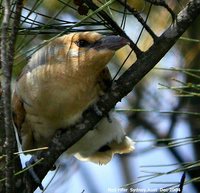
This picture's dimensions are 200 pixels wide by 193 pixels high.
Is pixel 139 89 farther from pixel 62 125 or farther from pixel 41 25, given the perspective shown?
pixel 41 25

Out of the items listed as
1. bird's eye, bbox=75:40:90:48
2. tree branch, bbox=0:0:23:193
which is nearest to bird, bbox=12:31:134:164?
bird's eye, bbox=75:40:90:48

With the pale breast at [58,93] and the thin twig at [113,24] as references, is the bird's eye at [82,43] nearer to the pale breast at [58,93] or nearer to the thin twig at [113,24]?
the pale breast at [58,93]

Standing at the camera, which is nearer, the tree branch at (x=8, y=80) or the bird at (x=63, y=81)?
the tree branch at (x=8, y=80)

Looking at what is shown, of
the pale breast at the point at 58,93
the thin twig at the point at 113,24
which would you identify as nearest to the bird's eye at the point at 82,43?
the pale breast at the point at 58,93

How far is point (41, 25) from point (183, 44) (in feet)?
5.10

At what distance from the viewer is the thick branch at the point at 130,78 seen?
6.74ft

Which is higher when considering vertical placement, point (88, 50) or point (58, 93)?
point (88, 50)

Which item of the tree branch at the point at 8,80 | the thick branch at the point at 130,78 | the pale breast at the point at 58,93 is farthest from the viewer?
the pale breast at the point at 58,93

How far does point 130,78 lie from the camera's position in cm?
209

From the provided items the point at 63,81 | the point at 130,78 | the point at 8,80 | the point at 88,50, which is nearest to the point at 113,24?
the point at 130,78

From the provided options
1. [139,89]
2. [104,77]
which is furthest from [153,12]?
[104,77]

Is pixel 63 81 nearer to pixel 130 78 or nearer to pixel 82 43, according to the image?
pixel 82 43

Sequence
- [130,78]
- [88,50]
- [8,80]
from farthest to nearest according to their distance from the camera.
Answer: [88,50] < [130,78] < [8,80]

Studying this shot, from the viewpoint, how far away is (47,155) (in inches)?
86.8
